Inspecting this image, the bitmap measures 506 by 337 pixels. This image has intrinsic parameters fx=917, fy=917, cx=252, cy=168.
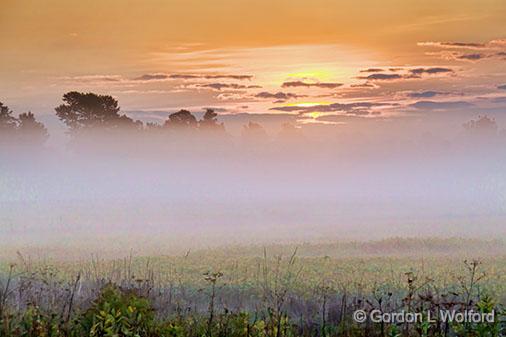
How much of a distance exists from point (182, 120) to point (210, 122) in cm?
340

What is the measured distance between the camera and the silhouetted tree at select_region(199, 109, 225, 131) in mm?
40031

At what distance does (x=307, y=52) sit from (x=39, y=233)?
11274 mm

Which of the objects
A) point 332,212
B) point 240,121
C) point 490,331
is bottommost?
point 490,331

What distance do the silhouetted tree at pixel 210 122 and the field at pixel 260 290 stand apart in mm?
13248

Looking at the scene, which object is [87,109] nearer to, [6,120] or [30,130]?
[6,120]

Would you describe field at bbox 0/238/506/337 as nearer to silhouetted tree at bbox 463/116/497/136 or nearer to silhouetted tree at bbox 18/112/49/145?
silhouetted tree at bbox 463/116/497/136

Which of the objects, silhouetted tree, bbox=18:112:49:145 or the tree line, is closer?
the tree line

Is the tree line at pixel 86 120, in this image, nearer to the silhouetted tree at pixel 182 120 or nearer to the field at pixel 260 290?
the silhouetted tree at pixel 182 120

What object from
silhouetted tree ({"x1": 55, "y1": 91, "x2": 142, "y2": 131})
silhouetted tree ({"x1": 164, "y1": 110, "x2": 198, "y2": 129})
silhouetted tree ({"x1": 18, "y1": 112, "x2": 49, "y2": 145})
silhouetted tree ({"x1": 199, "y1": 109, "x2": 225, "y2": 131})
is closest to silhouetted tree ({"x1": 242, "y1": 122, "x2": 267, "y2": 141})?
silhouetted tree ({"x1": 199, "y1": 109, "x2": 225, "y2": 131})

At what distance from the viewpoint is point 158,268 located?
21.3 metres

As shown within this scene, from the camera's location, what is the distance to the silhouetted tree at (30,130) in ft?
145

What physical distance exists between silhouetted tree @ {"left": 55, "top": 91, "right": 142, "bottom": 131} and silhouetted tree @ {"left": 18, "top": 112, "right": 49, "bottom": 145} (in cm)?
341

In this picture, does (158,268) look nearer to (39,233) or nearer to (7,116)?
(39,233)

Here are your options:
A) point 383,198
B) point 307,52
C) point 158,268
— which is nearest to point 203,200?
point 383,198
